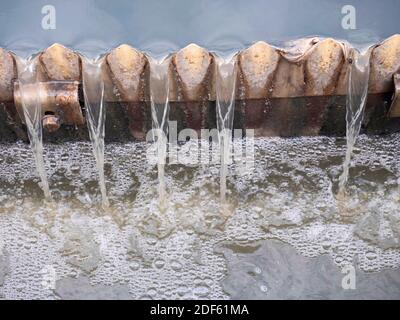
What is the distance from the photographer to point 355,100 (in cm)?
267

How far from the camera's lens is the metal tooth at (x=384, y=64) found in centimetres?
250

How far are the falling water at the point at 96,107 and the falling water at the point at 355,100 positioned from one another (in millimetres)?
1099

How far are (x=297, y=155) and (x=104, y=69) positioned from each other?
3.42ft

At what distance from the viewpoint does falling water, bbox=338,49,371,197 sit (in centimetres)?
253

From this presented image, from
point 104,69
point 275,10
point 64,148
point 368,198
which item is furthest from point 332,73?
point 64,148

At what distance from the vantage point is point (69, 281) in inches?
97.2

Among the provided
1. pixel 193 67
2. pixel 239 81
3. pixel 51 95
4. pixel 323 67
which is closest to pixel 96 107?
pixel 51 95

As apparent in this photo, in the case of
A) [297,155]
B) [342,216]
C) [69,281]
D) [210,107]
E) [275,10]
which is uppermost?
[275,10]

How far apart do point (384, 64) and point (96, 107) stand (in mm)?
1288

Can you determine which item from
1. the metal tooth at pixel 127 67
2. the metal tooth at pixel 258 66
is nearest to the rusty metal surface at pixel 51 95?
the metal tooth at pixel 127 67

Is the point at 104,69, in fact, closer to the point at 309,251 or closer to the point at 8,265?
the point at 8,265

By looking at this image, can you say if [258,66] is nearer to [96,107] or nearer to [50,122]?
[96,107]

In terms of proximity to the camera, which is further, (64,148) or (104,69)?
(64,148)

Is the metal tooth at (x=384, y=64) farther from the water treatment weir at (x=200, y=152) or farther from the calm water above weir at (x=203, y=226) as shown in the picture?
the calm water above weir at (x=203, y=226)
